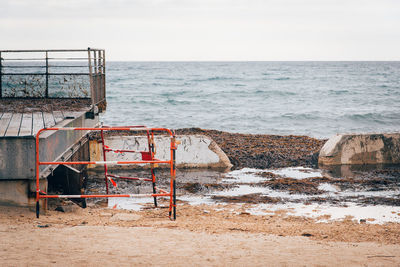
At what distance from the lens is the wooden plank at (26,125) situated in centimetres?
779

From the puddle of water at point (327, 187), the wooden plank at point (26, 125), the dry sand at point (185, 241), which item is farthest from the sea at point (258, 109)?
the dry sand at point (185, 241)

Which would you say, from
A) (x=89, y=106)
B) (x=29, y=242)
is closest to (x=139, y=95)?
(x=89, y=106)

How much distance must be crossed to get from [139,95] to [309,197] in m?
36.5

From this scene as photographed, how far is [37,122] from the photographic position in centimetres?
910

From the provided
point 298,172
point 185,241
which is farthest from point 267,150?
point 185,241

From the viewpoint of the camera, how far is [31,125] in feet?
28.4

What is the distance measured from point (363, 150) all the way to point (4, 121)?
31.2 feet

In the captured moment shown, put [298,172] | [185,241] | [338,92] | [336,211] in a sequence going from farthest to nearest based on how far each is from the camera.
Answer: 1. [338,92]
2. [298,172]
3. [336,211]
4. [185,241]

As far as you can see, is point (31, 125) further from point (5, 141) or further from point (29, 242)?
point (29, 242)

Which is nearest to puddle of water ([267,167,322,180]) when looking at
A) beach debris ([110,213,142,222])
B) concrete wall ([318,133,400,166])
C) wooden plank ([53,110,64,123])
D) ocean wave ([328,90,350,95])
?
concrete wall ([318,133,400,166])

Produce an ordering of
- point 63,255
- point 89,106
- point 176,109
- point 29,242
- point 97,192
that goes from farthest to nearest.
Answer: point 176,109 < point 89,106 < point 97,192 < point 29,242 < point 63,255

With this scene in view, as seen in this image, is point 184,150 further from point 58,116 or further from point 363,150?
point 363,150

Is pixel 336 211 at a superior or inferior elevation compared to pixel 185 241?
inferior

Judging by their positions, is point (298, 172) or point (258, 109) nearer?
point (298, 172)
